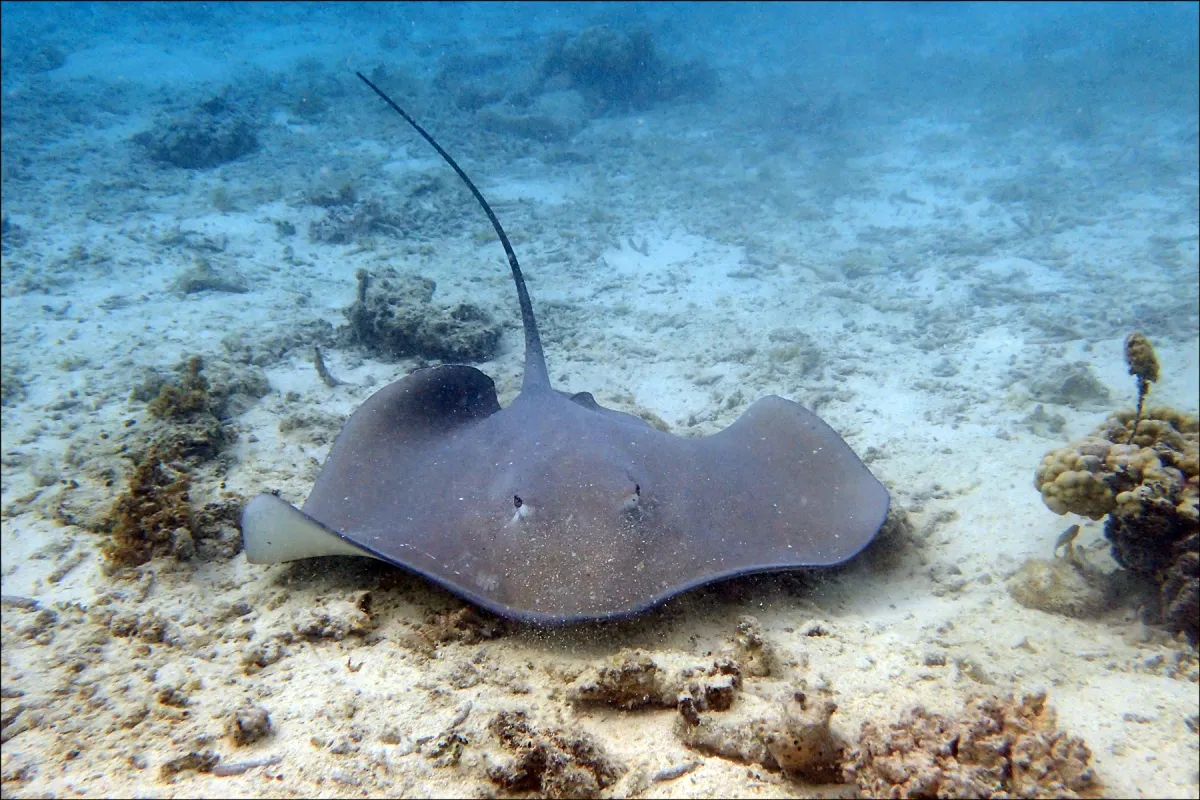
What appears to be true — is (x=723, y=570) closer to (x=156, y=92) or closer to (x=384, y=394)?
(x=384, y=394)

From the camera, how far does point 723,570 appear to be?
109 inches

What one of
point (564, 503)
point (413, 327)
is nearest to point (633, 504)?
point (564, 503)

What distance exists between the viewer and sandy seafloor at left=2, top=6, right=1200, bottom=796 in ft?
7.50

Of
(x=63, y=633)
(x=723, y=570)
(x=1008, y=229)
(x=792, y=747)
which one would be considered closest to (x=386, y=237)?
(x=63, y=633)

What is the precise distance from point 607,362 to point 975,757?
17.6ft

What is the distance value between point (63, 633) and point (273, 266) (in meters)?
7.30

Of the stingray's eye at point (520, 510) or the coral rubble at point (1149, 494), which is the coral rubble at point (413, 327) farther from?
the coral rubble at point (1149, 494)

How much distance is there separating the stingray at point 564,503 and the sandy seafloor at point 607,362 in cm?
35

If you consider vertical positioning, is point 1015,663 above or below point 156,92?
below

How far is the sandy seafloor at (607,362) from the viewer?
7.50 ft

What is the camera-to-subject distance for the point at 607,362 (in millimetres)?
6883

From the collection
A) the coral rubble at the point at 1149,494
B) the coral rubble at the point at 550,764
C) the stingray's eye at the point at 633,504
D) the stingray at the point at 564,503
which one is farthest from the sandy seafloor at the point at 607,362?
the stingray's eye at the point at 633,504

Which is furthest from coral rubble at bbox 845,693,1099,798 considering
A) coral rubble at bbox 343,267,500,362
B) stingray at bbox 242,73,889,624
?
coral rubble at bbox 343,267,500,362

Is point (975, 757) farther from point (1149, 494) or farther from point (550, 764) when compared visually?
point (1149, 494)
